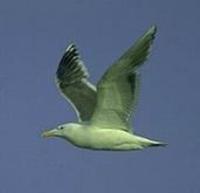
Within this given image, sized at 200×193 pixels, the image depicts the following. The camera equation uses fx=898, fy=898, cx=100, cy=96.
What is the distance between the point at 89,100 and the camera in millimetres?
9531

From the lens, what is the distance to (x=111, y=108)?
356 inches

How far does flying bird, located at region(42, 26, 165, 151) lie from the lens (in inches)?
334

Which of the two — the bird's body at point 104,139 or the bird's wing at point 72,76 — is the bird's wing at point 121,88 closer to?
the bird's body at point 104,139

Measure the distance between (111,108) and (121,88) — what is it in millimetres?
333

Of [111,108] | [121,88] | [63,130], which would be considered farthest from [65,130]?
[121,88]

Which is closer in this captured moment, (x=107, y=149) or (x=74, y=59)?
(x=107, y=149)

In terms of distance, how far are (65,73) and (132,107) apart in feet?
4.40

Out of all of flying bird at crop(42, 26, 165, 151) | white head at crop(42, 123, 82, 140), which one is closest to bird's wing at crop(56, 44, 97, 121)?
flying bird at crop(42, 26, 165, 151)

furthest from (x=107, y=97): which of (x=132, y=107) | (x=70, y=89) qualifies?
(x=70, y=89)

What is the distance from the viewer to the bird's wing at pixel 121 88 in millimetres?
8359

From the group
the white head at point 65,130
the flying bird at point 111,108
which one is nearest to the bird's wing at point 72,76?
the flying bird at point 111,108

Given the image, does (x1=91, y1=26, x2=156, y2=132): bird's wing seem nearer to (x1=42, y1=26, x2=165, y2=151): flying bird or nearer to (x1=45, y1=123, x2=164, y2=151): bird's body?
(x1=42, y1=26, x2=165, y2=151): flying bird

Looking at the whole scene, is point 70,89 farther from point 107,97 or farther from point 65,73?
point 107,97

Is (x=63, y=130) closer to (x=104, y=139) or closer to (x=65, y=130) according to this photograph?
(x=65, y=130)
